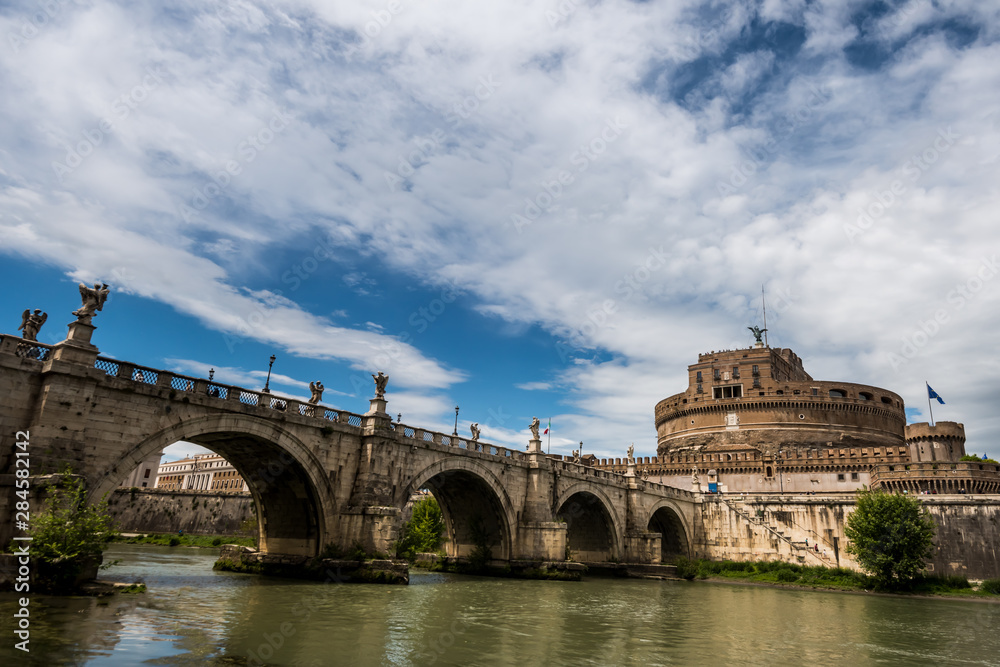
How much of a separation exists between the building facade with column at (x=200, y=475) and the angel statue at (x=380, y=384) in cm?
7587

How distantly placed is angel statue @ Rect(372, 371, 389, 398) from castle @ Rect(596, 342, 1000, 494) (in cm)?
3830

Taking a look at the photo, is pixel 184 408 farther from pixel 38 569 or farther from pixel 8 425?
pixel 38 569

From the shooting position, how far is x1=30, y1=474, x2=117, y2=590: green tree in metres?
16.6

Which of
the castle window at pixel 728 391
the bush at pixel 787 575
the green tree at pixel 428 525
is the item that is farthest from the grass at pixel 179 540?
the castle window at pixel 728 391

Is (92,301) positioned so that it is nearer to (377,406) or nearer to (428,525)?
(377,406)

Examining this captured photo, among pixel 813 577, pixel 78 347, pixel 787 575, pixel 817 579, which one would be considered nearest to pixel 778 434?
pixel 787 575

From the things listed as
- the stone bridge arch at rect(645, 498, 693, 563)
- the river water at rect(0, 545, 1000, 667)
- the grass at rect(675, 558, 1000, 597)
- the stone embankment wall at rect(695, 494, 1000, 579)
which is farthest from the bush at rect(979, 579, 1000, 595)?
the stone bridge arch at rect(645, 498, 693, 563)

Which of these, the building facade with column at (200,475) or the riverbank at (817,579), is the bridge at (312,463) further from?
the building facade with column at (200,475)

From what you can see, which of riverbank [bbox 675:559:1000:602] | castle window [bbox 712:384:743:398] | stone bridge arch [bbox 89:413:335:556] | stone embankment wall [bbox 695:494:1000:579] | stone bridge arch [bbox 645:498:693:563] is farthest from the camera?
castle window [bbox 712:384:743:398]

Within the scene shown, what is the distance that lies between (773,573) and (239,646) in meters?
42.7

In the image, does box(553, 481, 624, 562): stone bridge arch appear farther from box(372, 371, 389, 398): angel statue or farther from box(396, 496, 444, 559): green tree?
box(372, 371, 389, 398): angel statue

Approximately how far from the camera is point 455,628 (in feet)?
56.6

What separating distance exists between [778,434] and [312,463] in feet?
206

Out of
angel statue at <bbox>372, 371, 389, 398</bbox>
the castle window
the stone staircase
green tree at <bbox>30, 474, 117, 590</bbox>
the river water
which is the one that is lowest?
the river water
